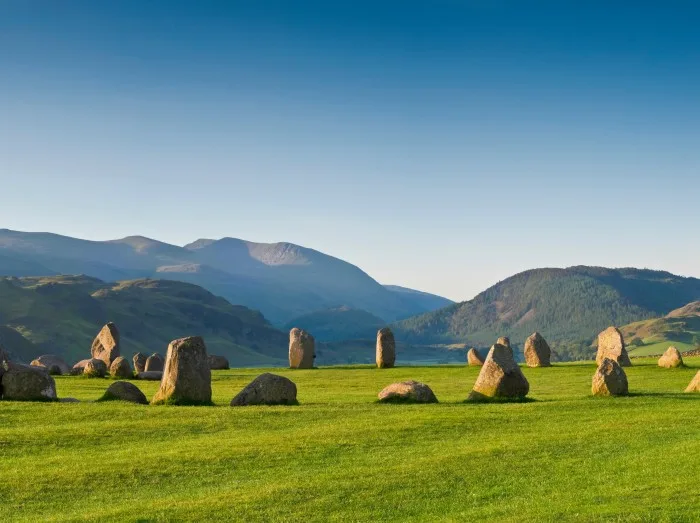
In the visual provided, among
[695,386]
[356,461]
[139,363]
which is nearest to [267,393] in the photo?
[356,461]

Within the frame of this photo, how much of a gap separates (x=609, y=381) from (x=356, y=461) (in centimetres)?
1721

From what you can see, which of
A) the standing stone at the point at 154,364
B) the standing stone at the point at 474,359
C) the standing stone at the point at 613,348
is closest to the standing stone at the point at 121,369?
the standing stone at the point at 154,364

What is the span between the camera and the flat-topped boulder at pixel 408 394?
110 ft

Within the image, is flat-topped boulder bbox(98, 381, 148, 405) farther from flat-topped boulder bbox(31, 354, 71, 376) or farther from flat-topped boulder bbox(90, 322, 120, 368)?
flat-topped boulder bbox(90, 322, 120, 368)

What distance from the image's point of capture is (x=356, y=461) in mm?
21875

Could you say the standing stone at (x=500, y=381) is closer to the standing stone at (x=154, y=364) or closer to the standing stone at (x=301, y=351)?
the standing stone at (x=154, y=364)

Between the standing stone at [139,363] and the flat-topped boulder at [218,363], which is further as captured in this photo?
the flat-topped boulder at [218,363]

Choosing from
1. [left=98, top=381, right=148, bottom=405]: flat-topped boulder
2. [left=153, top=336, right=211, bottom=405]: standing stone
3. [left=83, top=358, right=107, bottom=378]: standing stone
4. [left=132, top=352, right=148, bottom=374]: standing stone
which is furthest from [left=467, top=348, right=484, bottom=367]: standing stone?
[left=98, top=381, right=148, bottom=405]: flat-topped boulder

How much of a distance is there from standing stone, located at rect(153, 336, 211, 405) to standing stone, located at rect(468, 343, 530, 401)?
11805mm

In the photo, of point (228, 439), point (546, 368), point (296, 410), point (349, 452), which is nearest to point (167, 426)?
point (228, 439)

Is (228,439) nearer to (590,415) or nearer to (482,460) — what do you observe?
(482,460)

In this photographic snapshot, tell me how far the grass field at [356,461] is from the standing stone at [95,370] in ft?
78.1

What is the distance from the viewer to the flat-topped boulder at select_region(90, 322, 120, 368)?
208ft

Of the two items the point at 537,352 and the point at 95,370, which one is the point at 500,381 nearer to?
the point at 537,352
